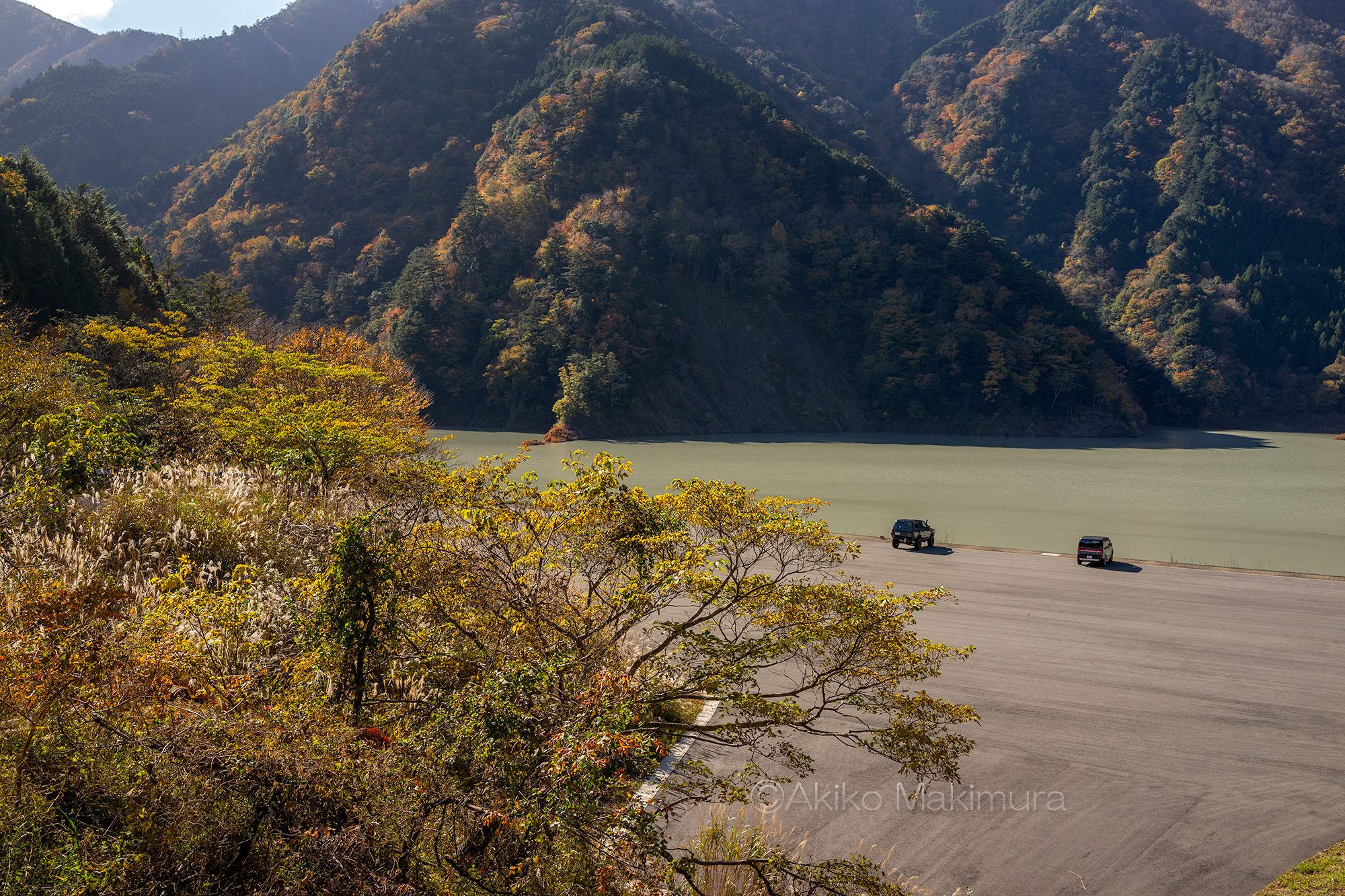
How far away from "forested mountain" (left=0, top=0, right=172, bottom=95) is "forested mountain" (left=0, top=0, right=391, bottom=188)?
5213cm

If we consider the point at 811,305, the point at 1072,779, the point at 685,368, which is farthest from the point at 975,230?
the point at 1072,779

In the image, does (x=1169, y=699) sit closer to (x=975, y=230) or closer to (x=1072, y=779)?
(x=1072, y=779)

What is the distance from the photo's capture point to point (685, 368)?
62.5m

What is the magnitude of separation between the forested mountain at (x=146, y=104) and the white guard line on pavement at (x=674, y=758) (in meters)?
119

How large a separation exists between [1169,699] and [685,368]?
5303 centimetres

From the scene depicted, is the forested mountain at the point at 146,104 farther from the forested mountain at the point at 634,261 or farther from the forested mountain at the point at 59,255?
the forested mountain at the point at 59,255

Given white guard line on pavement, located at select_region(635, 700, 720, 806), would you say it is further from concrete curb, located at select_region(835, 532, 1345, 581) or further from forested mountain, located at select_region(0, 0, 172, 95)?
forested mountain, located at select_region(0, 0, 172, 95)

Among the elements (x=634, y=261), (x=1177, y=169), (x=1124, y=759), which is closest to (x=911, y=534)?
(x=1124, y=759)

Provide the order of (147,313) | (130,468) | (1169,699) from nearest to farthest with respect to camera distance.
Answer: (130,468), (1169,699), (147,313)

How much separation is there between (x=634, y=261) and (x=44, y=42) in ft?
639

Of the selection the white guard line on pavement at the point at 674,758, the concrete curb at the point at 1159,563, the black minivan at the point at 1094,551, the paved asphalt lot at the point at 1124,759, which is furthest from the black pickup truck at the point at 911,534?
the white guard line on pavement at the point at 674,758

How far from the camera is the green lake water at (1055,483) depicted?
2539cm

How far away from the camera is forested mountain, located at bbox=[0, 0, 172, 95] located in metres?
167

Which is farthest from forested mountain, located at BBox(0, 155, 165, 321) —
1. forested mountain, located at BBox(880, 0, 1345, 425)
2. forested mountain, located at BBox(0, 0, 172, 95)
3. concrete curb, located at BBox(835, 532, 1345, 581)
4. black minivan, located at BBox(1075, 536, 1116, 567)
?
forested mountain, located at BBox(0, 0, 172, 95)
